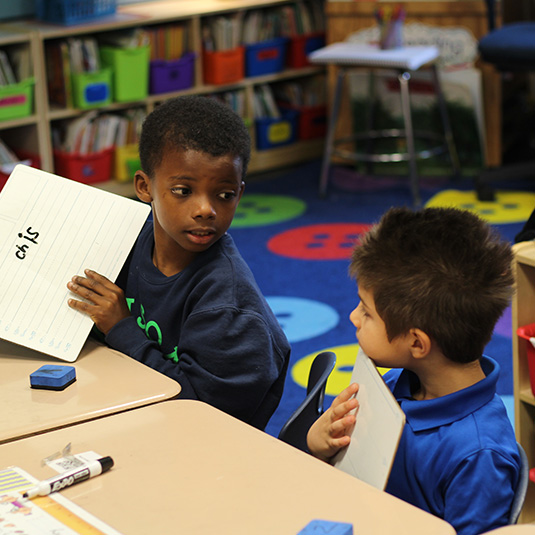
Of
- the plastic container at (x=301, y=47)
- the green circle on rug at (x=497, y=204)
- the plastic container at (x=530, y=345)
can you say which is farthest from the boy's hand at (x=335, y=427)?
the plastic container at (x=301, y=47)

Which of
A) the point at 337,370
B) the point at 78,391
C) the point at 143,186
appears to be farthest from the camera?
the point at 337,370

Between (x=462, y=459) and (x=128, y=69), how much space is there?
3.37 meters

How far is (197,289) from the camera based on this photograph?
1.48 m

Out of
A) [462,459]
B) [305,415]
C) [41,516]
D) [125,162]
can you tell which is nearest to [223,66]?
[125,162]

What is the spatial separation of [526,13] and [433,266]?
4.03 m

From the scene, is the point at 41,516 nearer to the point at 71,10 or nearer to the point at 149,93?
the point at 71,10

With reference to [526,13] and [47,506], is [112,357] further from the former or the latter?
[526,13]

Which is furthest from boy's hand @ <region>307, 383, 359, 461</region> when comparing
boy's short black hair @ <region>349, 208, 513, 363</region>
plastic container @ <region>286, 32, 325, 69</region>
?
Answer: plastic container @ <region>286, 32, 325, 69</region>

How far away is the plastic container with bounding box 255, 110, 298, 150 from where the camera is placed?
480 centimetres

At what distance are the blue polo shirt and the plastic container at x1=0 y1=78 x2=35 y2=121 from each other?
3008 mm

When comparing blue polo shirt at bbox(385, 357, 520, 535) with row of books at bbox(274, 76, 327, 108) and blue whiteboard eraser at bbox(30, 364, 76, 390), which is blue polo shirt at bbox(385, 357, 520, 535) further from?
row of books at bbox(274, 76, 327, 108)

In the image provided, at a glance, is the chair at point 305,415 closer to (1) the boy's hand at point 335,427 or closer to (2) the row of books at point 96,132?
(1) the boy's hand at point 335,427

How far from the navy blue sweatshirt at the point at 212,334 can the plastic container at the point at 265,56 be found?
3.27 m

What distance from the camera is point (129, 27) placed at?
4266 millimetres
